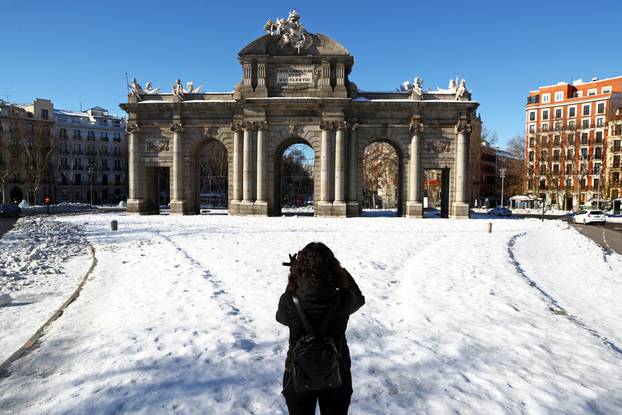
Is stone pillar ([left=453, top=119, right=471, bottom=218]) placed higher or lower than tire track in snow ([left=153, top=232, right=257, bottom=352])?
higher

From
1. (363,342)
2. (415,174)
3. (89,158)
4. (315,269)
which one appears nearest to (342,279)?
(315,269)

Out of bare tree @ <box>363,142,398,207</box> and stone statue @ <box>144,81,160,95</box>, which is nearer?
stone statue @ <box>144,81,160,95</box>

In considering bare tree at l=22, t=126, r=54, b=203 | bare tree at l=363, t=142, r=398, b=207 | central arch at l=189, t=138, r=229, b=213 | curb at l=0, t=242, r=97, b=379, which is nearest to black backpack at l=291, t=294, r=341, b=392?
curb at l=0, t=242, r=97, b=379

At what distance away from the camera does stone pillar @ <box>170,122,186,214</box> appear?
36.8 metres

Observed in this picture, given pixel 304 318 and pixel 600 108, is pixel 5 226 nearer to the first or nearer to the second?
pixel 304 318

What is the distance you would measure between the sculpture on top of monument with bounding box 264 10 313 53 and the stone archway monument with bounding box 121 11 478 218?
85mm

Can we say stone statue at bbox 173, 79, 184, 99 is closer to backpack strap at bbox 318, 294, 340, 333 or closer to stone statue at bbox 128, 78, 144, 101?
stone statue at bbox 128, 78, 144, 101

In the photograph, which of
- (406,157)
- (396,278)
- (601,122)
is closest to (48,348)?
(396,278)

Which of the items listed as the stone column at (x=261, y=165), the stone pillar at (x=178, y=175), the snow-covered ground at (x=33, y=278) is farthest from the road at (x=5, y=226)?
the stone column at (x=261, y=165)

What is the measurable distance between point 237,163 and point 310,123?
24.5 feet

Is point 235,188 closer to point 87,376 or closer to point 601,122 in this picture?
point 87,376

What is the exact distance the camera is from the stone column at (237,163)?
36.3 meters

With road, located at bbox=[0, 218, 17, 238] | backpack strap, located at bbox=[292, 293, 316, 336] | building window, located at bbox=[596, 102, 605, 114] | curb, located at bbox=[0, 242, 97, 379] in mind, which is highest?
building window, located at bbox=[596, 102, 605, 114]

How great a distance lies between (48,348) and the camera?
20.5 ft
